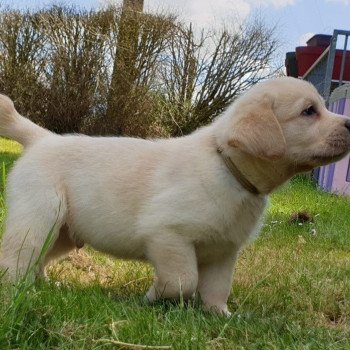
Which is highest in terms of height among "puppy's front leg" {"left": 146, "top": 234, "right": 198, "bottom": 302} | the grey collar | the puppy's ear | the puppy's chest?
the puppy's ear

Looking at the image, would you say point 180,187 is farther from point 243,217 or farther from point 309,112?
point 309,112

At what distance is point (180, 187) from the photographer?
2.83 m

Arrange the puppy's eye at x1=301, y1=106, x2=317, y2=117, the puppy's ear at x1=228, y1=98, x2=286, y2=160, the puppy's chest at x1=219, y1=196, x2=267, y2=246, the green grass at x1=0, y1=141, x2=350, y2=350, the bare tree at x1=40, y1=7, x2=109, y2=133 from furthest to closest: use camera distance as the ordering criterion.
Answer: the bare tree at x1=40, y1=7, x2=109, y2=133 < the puppy's eye at x1=301, y1=106, x2=317, y2=117 < the puppy's chest at x1=219, y1=196, x2=267, y2=246 < the puppy's ear at x1=228, y1=98, x2=286, y2=160 < the green grass at x1=0, y1=141, x2=350, y2=350

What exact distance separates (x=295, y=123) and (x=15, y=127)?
4.48 ft

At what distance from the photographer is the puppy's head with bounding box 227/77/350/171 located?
2734mm

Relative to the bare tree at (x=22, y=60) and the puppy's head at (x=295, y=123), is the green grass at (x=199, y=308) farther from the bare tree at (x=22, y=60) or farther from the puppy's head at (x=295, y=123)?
the bare tree at (x=22, y=60)

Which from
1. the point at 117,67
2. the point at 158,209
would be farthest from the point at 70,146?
the point at 117,67

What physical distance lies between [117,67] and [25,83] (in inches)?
74.7

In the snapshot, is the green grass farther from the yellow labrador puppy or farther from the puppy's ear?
the puppy's ear

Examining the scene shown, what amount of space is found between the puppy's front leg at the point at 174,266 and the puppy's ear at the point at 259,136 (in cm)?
47

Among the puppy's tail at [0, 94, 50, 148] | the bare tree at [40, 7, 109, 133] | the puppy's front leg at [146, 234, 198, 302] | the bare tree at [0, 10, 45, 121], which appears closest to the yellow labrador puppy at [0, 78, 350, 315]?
the puppy's front leg at [146, 234, 198, 302]

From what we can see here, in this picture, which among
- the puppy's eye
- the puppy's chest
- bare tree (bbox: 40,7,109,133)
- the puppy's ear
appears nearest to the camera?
the puppy's ear

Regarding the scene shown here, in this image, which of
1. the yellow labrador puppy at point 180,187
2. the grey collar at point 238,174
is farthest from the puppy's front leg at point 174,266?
the grey collar at point 238,174

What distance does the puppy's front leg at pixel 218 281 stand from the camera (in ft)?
9.80
